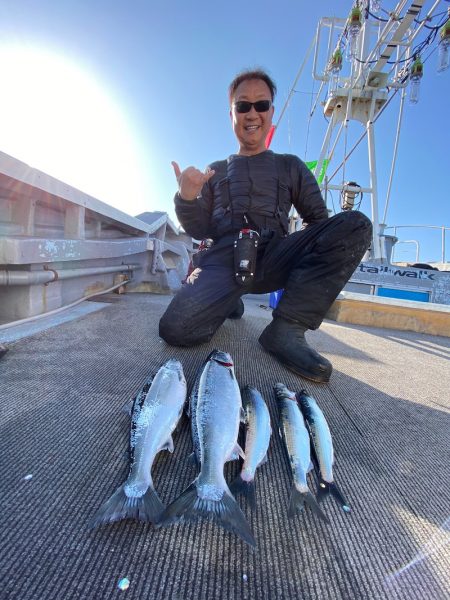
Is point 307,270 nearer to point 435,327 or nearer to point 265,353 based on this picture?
point 265,353

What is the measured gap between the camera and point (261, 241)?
2.20 meters

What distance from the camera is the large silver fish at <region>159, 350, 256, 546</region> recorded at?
69 centimetres

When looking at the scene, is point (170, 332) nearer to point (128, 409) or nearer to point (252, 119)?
point (128, 409)

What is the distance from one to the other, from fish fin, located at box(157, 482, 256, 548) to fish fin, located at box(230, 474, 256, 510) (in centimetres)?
8

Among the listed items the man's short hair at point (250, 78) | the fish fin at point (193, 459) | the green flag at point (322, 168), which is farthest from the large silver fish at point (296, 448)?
the green flag at point (322, 168)

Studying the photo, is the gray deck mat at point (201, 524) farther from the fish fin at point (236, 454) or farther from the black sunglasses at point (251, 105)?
the black sunglasses at point (251, 105)

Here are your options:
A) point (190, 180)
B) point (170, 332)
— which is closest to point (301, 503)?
point (170, 332)

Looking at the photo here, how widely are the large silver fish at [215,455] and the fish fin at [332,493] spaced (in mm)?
246

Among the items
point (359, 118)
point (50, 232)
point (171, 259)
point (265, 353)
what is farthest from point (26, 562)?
point (359, 118)

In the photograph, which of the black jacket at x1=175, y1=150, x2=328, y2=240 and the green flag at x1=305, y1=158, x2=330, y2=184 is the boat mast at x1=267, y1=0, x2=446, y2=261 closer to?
the green flag at x1=305, y1=158, x2=330, y2=184

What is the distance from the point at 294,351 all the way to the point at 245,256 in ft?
2.32

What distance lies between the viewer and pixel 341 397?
1.44 meters

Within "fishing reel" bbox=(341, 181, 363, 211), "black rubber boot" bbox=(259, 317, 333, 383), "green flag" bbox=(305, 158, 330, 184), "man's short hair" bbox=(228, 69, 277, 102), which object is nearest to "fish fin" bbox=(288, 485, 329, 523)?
"black rubber boot" bbox=(259, 317, 333, 383)

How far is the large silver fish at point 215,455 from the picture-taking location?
2.25 ft
